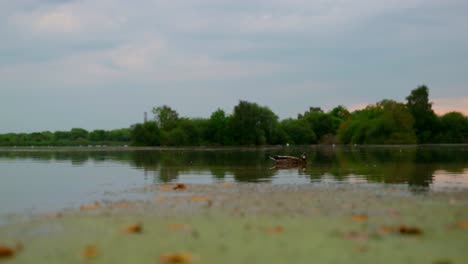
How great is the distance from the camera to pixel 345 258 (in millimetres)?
12023

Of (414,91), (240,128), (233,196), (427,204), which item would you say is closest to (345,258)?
(427,204)

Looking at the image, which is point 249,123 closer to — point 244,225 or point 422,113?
point 422,113

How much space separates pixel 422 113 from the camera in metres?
164

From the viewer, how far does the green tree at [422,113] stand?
165m

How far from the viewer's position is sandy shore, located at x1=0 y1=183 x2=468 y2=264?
12438mm

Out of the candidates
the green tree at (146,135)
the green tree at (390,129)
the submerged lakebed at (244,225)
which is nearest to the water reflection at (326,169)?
the submerged lakebed at (244,225)

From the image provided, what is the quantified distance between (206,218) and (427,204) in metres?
8.53

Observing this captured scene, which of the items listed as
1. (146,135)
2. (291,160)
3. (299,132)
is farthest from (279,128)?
(291,160)

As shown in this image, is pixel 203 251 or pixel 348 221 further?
pixel 348 221

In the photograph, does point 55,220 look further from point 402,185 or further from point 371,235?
point 402,185

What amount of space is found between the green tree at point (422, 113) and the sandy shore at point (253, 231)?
147959mm

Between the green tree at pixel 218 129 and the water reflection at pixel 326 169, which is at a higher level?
the green tree at pixel 218 129

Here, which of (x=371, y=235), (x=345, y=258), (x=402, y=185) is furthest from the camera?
(x=402, y=185)

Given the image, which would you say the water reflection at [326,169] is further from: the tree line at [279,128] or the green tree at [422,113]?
the green tree at [422,113]
